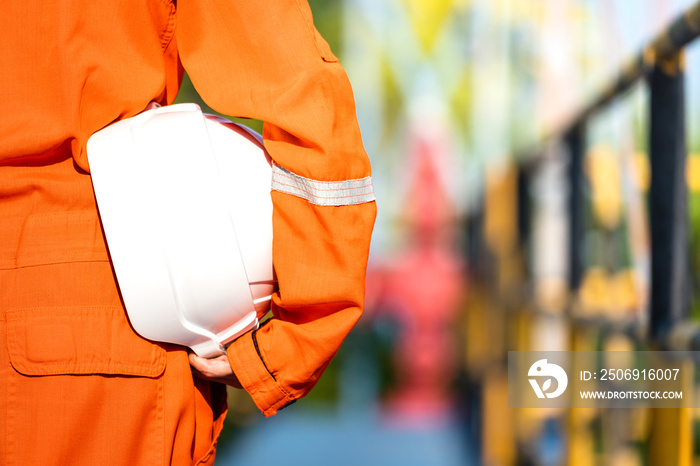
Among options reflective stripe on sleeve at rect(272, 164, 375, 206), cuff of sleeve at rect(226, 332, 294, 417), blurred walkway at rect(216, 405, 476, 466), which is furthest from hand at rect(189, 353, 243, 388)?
blurred walkway at rect(216, 405, 476, 466)

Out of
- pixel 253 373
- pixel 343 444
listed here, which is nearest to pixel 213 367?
pixel 253 373

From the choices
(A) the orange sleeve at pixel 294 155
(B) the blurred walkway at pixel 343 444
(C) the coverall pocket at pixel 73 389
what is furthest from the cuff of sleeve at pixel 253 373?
(B) the blurred walkway at pixel 343 444

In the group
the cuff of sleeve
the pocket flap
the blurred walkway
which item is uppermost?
the pocket flap

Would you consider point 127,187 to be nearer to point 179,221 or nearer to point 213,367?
point 179,221

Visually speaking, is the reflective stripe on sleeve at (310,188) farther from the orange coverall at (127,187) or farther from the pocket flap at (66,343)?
the pocket flap at (66,343)

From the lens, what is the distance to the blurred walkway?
151 inches

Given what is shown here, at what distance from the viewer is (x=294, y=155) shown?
3.28ft

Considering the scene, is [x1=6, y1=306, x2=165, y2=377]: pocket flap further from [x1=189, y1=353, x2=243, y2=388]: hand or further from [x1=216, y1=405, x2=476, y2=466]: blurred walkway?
[x1=216, y1=405, x2=476, y2=466]: blurred walkway

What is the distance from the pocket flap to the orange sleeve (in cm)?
16

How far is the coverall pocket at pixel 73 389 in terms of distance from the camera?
0.91 metres

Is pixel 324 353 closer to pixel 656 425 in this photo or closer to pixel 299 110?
pixel 299 110

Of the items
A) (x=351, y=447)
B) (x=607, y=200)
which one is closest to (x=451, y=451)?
(x=351, y=447)

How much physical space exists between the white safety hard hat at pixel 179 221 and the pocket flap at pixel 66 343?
0.04 m

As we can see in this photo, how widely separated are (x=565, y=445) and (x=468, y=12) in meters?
7.20
